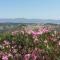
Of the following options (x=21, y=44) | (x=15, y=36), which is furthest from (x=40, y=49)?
(x=15, y=36)

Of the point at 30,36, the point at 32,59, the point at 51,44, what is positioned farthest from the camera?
the point at 30,36

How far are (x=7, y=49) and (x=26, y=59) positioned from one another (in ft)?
2.71

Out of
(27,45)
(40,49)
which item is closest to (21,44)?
(27,45)

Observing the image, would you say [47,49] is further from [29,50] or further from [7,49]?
[7,49]

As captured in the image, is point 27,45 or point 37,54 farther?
point 27,45

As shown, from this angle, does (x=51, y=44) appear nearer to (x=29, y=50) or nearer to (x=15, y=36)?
(x=29, y=50)

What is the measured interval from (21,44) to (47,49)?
0.94 m

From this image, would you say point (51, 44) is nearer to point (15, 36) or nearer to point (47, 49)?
point (47, 49)

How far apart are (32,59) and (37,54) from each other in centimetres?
18

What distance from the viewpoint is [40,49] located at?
7930mm

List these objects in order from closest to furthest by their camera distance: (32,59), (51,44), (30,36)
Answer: (32,59)
(51,44)
(30,36)

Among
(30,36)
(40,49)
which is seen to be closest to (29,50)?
(40,49)

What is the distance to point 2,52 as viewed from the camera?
818cm

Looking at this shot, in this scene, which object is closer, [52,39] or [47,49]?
[47,49]
